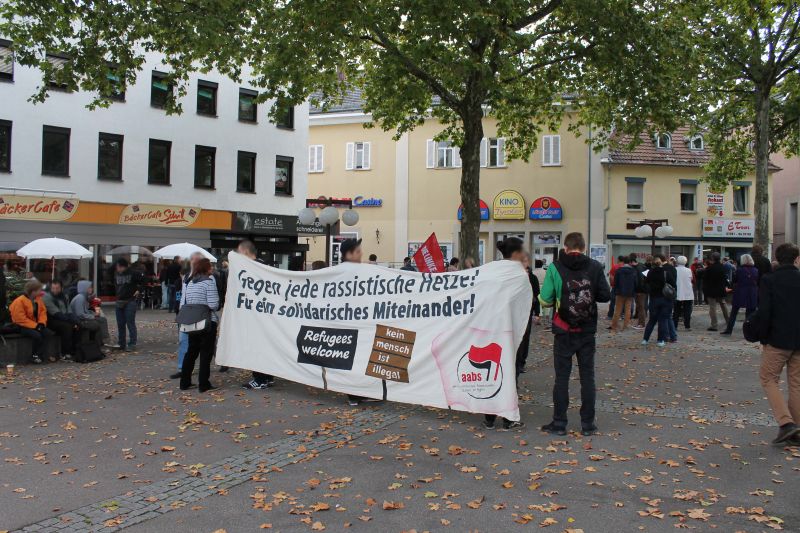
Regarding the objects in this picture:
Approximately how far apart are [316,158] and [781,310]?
36818 millimetres

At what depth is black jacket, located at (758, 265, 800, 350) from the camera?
6.82 metres

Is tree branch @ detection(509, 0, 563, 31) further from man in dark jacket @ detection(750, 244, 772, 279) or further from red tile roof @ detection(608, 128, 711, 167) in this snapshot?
red tile roof @ detection(608, 128, 711, 167)

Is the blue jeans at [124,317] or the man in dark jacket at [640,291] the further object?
the man in dark jacket at [640,291]

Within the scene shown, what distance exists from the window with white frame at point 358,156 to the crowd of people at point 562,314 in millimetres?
23476

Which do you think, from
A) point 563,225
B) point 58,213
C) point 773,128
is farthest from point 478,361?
point 563,225

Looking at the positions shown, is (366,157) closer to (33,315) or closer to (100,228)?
(100,228)

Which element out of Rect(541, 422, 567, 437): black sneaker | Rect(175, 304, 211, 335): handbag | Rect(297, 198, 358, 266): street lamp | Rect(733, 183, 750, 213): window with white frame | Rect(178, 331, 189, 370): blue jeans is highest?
Rect(733, 183, 750, 213): window with white frame

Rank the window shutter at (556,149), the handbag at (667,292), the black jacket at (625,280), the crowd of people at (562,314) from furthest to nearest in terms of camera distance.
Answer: the window shutter at (556,149) < the black jacket at (625,280) < the handbag at (667,292) < the crowd of people at (562,314)

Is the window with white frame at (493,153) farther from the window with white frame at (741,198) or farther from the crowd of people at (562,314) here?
the crowd of people at (562,314)

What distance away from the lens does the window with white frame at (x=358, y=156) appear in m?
40.8

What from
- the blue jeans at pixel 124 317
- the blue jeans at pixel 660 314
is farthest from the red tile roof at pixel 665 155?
the blue jeans at pixel 124 317

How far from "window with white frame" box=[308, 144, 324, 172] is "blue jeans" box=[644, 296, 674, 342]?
29.1m

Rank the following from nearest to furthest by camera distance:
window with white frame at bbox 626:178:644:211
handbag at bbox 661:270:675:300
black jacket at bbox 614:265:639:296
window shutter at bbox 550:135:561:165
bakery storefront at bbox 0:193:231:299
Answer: handbag at bbox 661:270:675:300 → black jacket at bbox 614:265:639:296 → bakery storefront at bbox 0:193:231:299 → window shutter at bbox 550:135:561:165 → window with white frame at bbox 626:178:644:211

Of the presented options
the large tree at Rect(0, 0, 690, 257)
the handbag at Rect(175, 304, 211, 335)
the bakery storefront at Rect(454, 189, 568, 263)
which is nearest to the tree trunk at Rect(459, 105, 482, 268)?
the large tree at Rect(0, 0, 690, 257)
